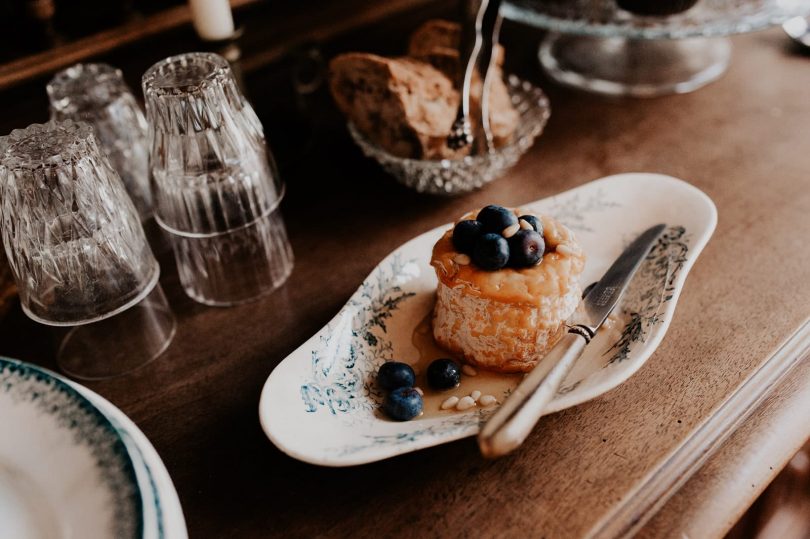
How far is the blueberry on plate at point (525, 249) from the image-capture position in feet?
2.03

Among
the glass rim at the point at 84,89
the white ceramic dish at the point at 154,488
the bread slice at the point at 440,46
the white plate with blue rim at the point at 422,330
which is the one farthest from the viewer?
the bread slice at the point at 440,46

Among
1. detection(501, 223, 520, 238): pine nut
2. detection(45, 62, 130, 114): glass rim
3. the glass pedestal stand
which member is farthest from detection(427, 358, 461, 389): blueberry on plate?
the glass pedestal stand

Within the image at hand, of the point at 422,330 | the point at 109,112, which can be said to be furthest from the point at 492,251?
the point at 109,112

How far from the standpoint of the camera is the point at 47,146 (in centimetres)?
60

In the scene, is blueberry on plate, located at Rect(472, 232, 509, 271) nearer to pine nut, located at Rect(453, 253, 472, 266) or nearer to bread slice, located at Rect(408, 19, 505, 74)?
pine nut, located at Rect(453, 253, 472, 266)

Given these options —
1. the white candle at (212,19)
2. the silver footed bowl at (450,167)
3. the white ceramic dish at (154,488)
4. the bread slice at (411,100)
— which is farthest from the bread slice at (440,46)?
the white ceramic dish at (154,488)

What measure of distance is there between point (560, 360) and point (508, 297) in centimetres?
8

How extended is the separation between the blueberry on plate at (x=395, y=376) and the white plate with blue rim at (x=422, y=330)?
0.01m

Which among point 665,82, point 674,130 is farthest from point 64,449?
point 665,82

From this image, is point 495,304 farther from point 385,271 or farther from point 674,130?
point 674,130

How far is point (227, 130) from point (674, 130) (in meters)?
0.65

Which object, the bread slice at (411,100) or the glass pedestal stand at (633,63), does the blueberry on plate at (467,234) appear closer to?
the bread slice at (411,100)

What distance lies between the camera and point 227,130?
0.69m

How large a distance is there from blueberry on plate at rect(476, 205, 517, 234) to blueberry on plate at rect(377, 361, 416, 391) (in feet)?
0.51
